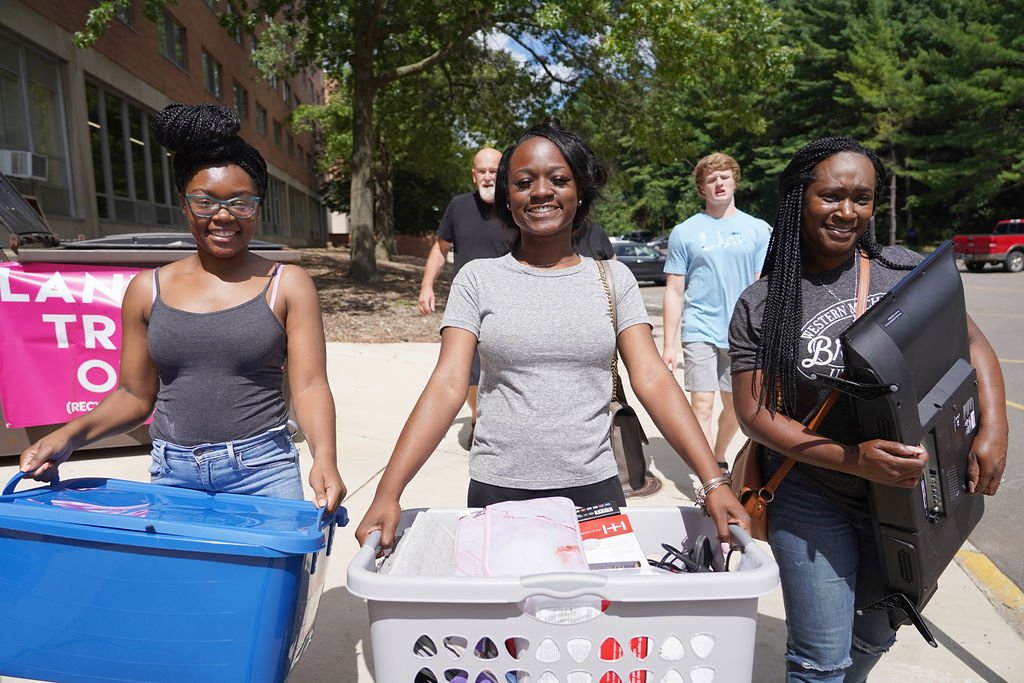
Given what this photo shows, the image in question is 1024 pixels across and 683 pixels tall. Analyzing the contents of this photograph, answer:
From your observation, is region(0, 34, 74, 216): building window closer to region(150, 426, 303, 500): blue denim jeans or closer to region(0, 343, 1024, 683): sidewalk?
region(0, 343, 1024, 683): sidewalk

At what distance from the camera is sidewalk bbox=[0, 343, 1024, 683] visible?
9.00 feet

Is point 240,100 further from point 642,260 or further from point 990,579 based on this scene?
point 990,579

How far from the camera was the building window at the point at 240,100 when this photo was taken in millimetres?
24852

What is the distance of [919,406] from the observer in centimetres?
161

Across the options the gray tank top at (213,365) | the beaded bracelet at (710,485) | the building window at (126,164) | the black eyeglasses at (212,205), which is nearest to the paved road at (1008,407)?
the beaded bracelet at (710,485)

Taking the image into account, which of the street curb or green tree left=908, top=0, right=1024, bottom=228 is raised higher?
green tree left=908, top=0, right=1024, bottom=228

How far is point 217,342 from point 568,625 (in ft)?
4.11

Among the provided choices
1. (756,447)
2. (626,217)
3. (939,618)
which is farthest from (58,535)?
(626,217)

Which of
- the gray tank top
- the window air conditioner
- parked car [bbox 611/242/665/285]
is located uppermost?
the window air conditioner

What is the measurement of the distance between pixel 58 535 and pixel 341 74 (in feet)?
59.3

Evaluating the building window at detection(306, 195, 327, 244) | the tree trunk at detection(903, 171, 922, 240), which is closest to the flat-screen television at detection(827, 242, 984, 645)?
the tree trunk at detection(903, 171, 922, 240)

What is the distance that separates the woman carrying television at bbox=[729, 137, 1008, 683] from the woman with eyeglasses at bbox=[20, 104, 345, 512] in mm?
1178

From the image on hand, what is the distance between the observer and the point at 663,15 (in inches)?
430

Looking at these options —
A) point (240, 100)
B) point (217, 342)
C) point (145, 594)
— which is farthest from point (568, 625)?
point (240, 100)
